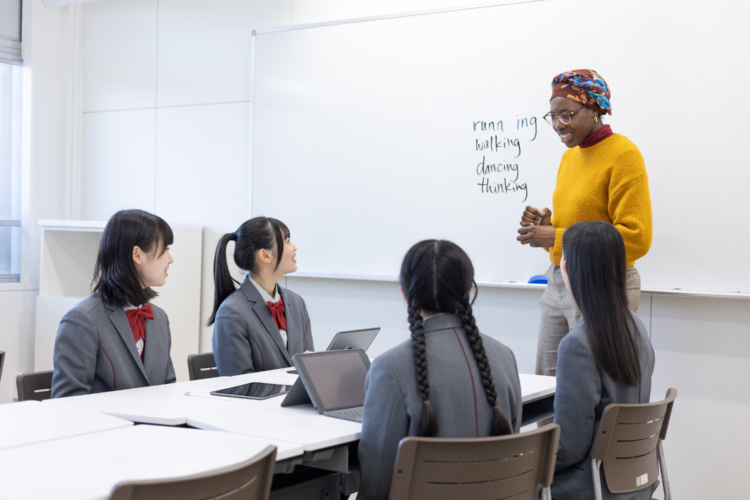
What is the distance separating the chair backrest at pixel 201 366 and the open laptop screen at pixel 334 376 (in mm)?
968

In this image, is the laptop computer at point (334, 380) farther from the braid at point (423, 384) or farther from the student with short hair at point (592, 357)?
the student with short hair at point (592, 357)

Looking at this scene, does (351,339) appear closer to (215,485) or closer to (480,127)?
(215,485)

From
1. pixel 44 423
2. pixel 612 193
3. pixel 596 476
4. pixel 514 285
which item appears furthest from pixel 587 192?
pixel 44 423

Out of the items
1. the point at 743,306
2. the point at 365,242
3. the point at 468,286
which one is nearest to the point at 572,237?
the point at 468,286

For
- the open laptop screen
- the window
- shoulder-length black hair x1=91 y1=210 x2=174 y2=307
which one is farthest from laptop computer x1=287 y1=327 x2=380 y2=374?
the window

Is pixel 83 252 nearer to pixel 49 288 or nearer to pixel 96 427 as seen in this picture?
pixel 49 288

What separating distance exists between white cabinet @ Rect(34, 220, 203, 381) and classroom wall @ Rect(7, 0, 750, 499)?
0.35 feet

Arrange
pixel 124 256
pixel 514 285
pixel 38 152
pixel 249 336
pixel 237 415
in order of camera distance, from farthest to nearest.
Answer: pixel 38 152
pixel 514 285
pixel 249 336
pixel 124 256
pixel 237 415

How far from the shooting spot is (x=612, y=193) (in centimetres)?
299

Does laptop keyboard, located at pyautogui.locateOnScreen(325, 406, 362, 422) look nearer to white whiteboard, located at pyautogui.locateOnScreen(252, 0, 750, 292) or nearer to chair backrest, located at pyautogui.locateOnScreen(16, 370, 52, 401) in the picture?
chair backrest, located at pyautogui.locateOnScreen(16, 370, 52, 401)

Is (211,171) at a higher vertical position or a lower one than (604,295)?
higher

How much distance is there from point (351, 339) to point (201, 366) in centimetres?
76

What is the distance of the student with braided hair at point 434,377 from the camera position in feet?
5.73

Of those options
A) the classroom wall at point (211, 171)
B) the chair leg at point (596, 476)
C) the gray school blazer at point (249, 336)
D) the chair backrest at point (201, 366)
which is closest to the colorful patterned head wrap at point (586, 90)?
the classroom wall at point (211, 171)
